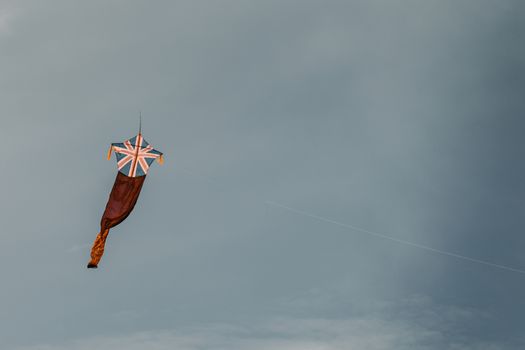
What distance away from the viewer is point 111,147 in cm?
7094

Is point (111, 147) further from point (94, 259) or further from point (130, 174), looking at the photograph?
point (94, 259)

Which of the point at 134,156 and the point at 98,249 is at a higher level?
the point at 134,156

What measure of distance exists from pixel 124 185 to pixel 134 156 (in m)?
3.53

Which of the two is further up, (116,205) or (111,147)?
(111,147)

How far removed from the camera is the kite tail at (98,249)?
68.5 meters

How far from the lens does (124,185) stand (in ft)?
233

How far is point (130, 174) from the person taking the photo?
7088 cm

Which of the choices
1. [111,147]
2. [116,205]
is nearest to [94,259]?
[116,205]

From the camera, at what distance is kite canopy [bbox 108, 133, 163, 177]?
7094 cm

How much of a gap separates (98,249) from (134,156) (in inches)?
443

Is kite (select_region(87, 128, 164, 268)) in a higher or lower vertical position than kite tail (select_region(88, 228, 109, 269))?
higher

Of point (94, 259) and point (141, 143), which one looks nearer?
point (94, 259)

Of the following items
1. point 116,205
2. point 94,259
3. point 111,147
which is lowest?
point 94,259

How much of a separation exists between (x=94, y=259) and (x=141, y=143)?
14.4 m
